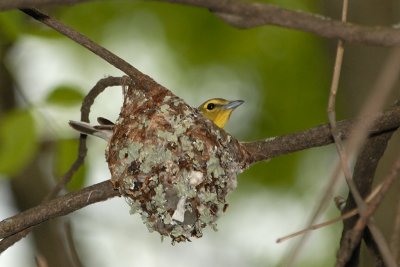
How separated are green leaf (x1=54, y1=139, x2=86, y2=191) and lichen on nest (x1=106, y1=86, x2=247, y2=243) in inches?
26.8

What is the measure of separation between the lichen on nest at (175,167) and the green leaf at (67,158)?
68cm

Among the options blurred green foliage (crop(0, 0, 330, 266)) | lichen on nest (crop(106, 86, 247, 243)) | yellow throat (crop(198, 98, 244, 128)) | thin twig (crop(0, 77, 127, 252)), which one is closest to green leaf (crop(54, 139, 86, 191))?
thin twig (crop(0, 77, 127, 252))

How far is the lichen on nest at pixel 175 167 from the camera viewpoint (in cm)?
433

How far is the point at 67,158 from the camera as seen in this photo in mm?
5191

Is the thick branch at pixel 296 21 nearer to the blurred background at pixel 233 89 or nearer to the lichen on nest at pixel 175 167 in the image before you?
the lichen on nest at pixel 175 167

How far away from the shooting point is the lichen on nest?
433 cm

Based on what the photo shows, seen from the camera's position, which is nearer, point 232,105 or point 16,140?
point 16,140

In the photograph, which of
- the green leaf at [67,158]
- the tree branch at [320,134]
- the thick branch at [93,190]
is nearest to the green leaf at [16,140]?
the green leaf at [67,158]

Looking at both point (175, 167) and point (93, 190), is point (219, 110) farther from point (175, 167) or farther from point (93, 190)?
point (93, 190)

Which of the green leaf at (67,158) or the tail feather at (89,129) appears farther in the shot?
the green leaf at (67,158)

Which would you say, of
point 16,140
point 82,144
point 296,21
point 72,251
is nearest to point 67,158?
point 16,140

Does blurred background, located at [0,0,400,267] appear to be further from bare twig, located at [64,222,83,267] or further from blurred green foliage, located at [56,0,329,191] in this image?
bare twig, located at [64,222,83,267]

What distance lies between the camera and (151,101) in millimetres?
4621

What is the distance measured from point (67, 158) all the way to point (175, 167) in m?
1.09
